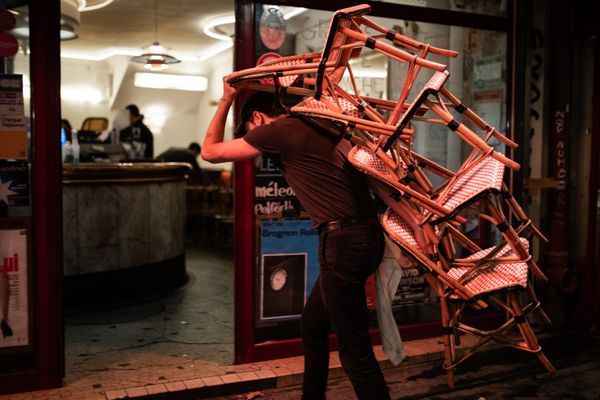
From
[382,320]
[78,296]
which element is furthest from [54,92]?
[78,296]

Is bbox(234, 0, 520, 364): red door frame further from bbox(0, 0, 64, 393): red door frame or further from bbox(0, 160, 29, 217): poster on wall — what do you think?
bbox(0, 160, 29, 217): poster on wall

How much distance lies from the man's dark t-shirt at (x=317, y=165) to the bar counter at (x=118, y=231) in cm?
410

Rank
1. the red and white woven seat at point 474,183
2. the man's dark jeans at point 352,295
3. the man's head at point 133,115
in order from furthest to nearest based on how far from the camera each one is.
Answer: the man's head at point 133,115 → the man's dark jeans at point 352,295 → the red and white woven seat at point 474,183

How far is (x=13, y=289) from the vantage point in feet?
13.9

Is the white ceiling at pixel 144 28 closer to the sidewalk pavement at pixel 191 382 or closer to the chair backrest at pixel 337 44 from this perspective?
the sidewalk pavement at pixel 191 382

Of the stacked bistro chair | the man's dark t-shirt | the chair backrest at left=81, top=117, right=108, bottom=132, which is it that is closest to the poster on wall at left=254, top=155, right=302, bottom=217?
the stacked bistro chair

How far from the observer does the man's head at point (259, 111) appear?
3434 mm

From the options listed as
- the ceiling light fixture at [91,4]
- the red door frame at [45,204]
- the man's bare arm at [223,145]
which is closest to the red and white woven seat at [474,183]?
the man's bare arm at [223,145]

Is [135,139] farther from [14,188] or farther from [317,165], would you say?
[317,165]

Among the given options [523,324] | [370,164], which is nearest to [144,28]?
[370,164]

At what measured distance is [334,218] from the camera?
3.22 meters

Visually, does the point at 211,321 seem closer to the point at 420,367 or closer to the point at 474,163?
the point at 420,367

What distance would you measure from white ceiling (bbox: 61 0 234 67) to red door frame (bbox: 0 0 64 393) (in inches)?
262

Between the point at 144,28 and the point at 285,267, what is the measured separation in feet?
30.6
